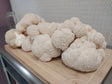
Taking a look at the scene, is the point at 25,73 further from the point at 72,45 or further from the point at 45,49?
the point at 72,45

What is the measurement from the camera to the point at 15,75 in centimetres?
75

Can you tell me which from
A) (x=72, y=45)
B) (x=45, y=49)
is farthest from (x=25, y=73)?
(x=72, y=45)

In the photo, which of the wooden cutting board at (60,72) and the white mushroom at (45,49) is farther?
→ the white mushroom at (45,49)

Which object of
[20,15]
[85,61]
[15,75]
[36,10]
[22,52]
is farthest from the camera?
[20,15]

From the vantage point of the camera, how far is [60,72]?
1.44 feet

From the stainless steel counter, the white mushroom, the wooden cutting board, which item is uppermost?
the white mushroom

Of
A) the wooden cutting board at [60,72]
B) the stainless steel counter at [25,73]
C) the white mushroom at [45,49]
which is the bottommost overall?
the stainless steel counter at [25,73]

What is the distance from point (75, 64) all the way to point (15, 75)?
1.82ft

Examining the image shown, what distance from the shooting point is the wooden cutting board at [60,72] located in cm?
39

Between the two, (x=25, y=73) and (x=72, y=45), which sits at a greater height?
(x=72, y=45)

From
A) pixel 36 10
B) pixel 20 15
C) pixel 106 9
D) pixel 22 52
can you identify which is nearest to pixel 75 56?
pixel 22 52

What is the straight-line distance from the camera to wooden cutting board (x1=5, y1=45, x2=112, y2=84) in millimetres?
389

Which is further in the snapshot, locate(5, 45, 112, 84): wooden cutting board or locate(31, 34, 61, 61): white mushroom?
locate(31, 34, 61, 61): white mushroom

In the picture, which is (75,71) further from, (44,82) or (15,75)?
(15,75)
